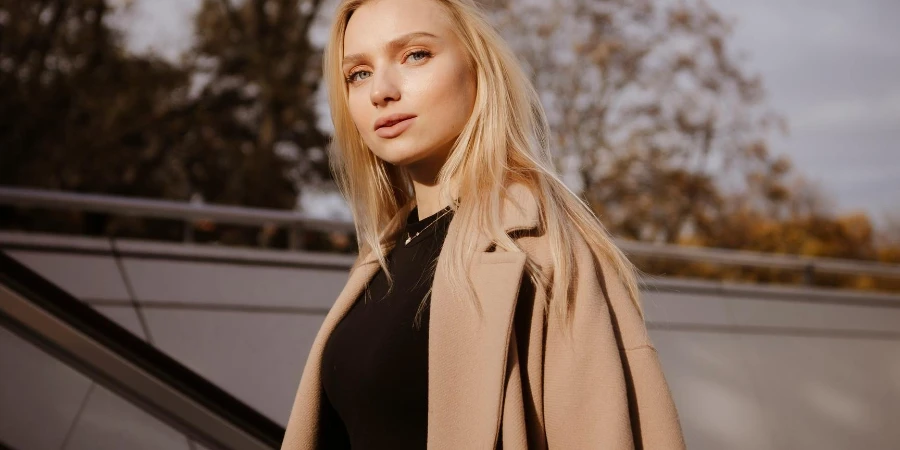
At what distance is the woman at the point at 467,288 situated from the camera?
1104mm

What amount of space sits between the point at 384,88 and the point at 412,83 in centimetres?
5

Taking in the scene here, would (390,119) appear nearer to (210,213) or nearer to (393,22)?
(393,22)

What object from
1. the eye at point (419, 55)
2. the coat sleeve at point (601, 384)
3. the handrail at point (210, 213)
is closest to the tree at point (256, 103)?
the handrail at point (210, 213)

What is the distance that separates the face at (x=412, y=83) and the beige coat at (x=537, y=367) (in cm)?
20

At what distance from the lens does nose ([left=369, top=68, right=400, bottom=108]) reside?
1.33 metres

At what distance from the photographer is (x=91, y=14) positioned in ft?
34.8

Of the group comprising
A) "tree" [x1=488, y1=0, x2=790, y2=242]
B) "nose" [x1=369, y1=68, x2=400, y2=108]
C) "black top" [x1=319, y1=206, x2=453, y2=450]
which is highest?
"tree" [x1=488, y1=0, x2=790, y2=242]

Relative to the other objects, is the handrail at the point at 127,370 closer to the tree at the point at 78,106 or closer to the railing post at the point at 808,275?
the railing post at the point at 808,275

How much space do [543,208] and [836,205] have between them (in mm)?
19904

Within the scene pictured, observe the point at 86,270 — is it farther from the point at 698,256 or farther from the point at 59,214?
the point at 59,214

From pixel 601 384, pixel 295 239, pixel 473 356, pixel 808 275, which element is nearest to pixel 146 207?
pixel 295 239

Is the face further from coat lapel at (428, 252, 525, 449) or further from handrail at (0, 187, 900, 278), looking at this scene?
handrail at (0, 187, 900, 278)

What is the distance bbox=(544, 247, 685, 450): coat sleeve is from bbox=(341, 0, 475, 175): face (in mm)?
371

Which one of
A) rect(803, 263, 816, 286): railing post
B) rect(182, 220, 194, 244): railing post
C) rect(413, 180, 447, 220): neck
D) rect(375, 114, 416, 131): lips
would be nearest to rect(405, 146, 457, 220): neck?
rect(413, 180, 447, 220): neck
